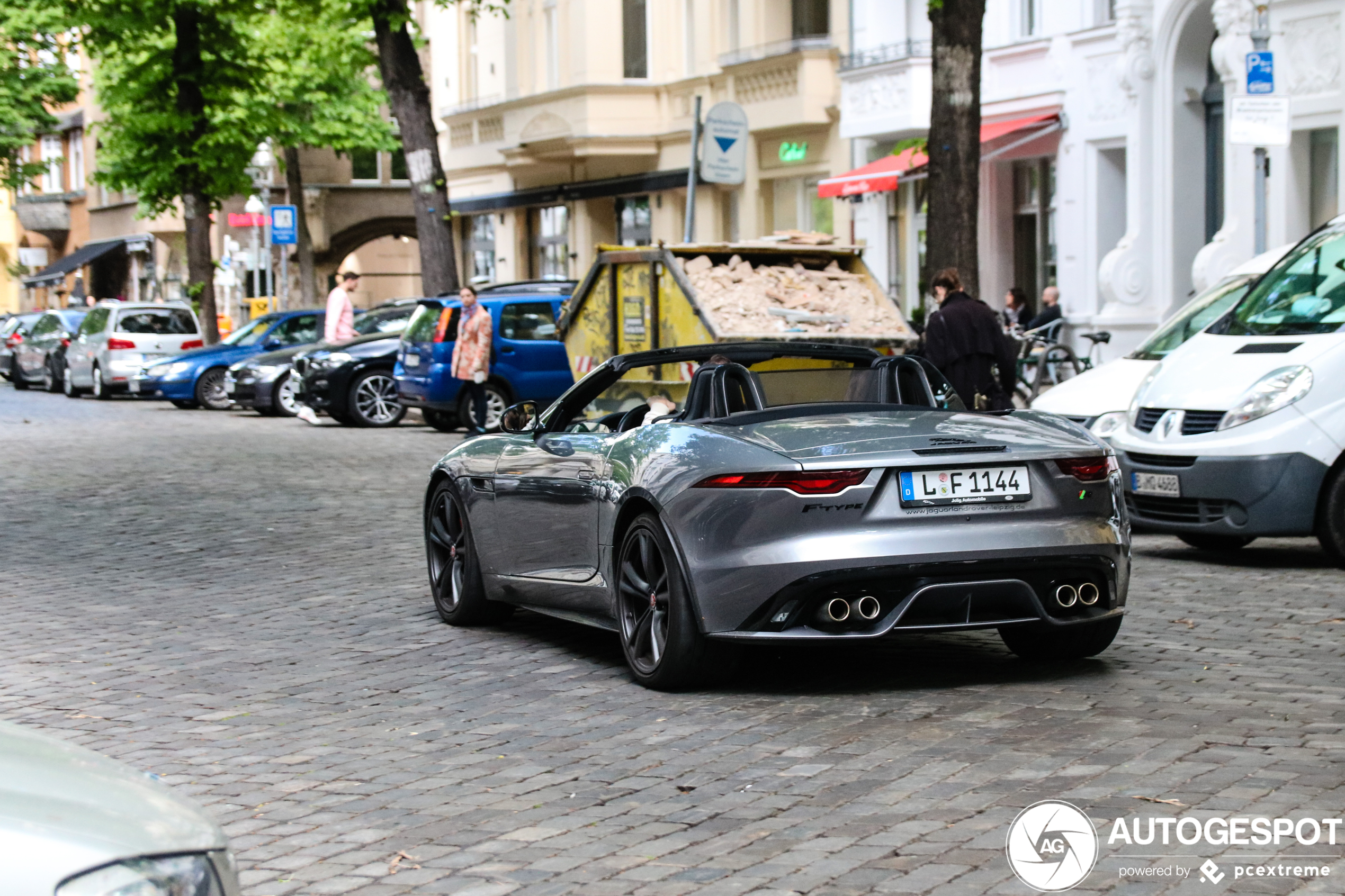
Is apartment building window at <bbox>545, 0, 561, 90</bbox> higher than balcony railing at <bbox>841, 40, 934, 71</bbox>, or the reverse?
apartment building window at <bbox>545, 0, 561, 90</bbox>

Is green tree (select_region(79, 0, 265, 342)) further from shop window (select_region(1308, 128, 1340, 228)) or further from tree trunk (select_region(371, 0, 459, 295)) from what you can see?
shop window (select_region(1308, 128, 1340, 228))

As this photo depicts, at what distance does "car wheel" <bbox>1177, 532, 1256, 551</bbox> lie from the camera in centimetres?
1170

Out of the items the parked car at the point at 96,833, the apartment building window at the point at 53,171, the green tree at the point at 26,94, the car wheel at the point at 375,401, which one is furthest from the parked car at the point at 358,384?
the apartment building window at the point at 53,171

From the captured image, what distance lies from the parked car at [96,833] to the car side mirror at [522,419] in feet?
16.9

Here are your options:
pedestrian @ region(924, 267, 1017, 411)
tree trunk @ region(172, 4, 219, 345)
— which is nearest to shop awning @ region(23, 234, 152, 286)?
tree trunk @ region(172, 4, 219, 345)

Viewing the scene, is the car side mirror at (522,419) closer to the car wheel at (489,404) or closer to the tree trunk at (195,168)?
the car wheel at (489,404)

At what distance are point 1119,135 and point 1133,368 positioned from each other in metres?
14.0

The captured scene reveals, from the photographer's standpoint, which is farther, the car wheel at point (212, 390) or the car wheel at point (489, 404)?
the car wheel at point (212, 390)

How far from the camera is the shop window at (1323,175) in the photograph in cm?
2253

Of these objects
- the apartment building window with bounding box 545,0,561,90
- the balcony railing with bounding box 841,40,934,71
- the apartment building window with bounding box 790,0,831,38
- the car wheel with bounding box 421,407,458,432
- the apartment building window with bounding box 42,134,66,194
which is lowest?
the car wheel with bounding box 421,407,458,432

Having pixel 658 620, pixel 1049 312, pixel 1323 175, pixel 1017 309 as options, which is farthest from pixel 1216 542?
pixel 1017 309

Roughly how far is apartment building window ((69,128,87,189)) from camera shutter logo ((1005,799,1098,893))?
76406mm

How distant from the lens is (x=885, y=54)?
31219 millimetres

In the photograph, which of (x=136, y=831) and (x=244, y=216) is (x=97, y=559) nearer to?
(x=136, y=831)
